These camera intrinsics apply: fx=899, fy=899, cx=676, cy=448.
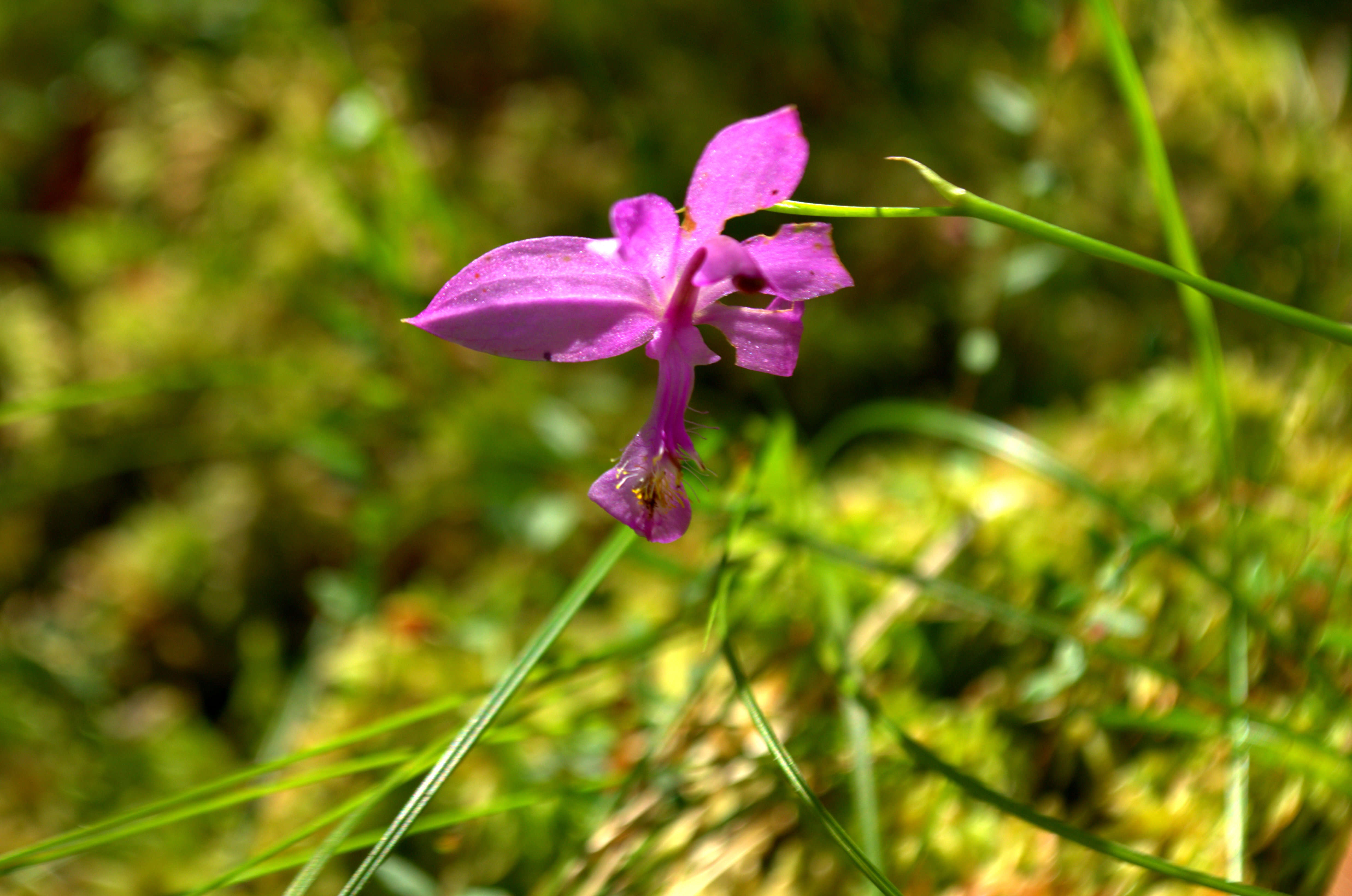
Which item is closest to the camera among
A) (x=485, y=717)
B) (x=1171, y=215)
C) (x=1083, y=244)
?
(x=1083, y=244)

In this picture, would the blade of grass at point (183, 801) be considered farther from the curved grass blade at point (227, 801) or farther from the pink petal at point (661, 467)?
the pink petal at point (661, 467)

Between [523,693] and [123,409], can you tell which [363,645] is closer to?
[523,693]

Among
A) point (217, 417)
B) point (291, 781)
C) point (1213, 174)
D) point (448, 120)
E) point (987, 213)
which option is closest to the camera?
point (987, 213)

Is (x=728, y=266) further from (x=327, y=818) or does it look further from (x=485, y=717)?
(x=327, y=818)

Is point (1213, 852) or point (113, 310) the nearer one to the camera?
point (1213, 852)

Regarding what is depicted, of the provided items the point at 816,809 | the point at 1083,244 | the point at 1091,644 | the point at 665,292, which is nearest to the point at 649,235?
the point at 665,292

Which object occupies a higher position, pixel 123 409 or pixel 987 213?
pixel 987 213

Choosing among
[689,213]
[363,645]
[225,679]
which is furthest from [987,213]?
[225,679]

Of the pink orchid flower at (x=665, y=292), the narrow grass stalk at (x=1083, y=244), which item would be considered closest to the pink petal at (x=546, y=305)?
the pink orchid flower at (x=665, y=292)
